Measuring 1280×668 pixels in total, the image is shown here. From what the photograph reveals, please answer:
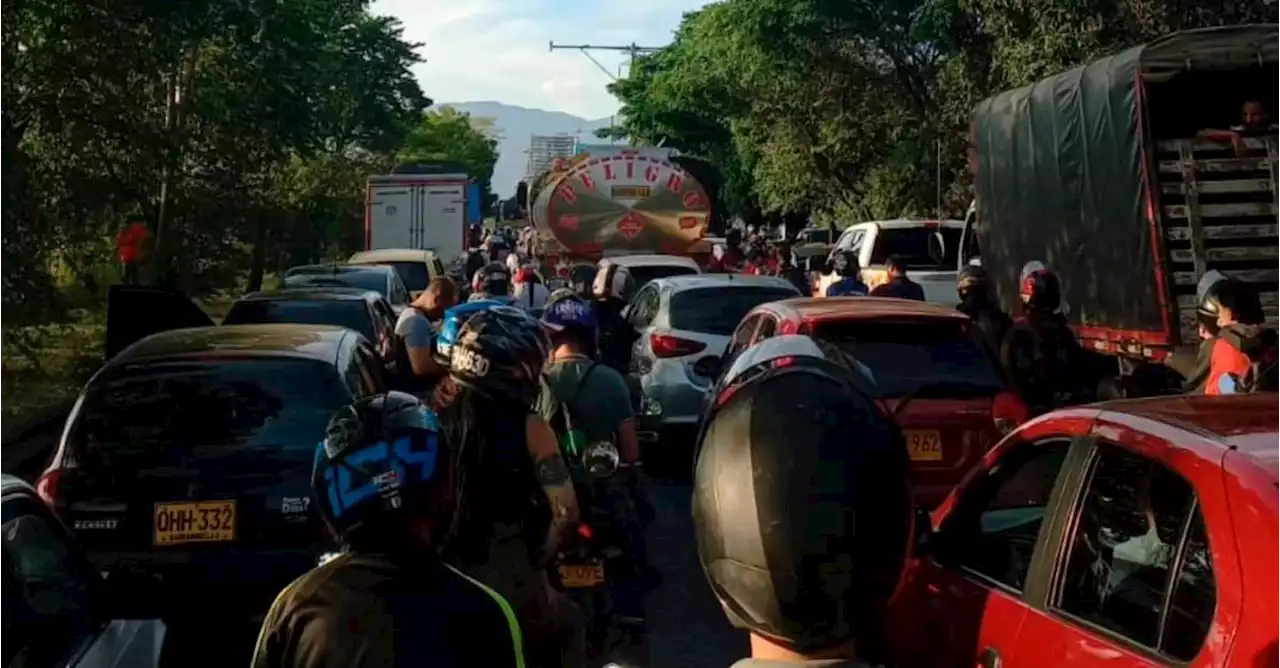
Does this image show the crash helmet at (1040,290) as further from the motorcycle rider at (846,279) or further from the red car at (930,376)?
the motorcycle rider at (846,279)

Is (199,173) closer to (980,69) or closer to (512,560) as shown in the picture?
(980,69)

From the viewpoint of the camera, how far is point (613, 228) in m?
25.3

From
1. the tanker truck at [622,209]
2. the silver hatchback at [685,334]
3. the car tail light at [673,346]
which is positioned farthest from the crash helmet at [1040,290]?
the tanker truck at [622,209]

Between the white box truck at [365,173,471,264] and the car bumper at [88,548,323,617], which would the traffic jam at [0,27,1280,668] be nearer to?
the car bumper at [88,548,323,617]

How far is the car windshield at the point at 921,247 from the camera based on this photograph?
767 inches

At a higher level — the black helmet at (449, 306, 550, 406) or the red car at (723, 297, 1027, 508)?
the black helmet at (449, 306, 550, 406)

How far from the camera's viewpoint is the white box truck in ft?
115

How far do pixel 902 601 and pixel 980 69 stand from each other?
84.0 feet

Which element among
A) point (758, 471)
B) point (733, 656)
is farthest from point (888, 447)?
point (733, 656)

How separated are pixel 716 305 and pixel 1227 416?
9.91m

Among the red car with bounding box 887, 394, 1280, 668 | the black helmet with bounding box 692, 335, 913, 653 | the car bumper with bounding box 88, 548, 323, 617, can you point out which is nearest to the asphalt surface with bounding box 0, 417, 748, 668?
the car bumper with bounding box 88, 548, 323, 617

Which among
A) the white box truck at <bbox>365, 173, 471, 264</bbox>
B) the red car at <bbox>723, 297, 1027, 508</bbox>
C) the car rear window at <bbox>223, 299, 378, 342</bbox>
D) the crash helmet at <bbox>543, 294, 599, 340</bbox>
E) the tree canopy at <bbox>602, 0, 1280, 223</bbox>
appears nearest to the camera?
the crash helmet at <bbox>543, 294, 599, 340</bbox>

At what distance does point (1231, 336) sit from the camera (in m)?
7.30

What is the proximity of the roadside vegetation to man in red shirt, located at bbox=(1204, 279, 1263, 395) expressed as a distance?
10.4 meters
